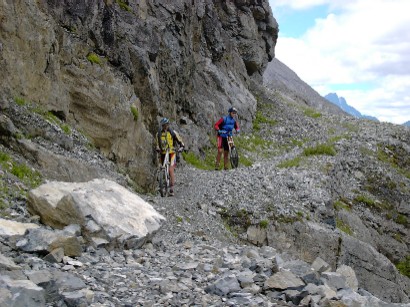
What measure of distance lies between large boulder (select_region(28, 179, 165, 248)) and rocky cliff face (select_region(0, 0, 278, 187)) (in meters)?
5.08

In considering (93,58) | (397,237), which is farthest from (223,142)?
(397,237)

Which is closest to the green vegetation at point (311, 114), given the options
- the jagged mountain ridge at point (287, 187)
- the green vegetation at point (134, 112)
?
the jagged mountain ridge at point (287, 187)

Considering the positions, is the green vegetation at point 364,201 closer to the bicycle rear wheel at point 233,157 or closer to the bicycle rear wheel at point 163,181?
the bicycle rear wheel at point 233,157

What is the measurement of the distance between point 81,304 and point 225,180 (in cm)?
1487

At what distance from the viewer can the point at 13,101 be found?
14852 millimetres

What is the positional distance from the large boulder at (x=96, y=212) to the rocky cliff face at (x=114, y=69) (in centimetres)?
508

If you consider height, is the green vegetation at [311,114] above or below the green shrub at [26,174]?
above

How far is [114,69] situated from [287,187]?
972cm

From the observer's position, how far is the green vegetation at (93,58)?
19.5 metres

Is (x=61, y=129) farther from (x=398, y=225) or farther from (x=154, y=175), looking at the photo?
(x=398, y=225)

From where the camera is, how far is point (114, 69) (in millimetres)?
20984

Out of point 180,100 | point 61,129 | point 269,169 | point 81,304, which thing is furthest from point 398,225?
point 81,304

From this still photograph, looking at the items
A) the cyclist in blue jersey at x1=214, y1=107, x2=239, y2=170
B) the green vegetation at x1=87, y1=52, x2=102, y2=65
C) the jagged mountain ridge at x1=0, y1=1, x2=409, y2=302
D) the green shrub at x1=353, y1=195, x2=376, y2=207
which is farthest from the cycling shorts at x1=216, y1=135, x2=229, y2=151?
the green shrub at x1=353, y1=195, x2=376, y2=207

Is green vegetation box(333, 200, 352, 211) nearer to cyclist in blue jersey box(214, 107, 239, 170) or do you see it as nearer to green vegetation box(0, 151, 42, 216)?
cyclist in blue jersey box(214, 107, 239, 170)
